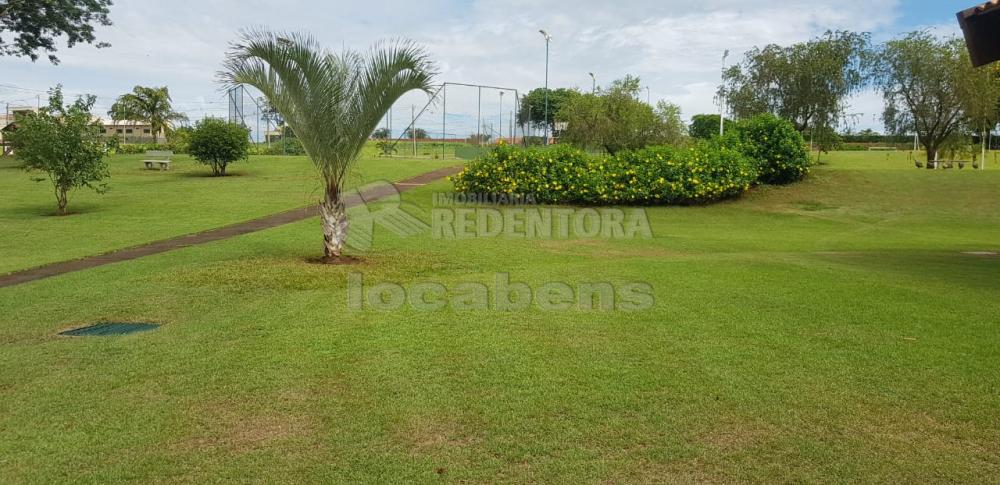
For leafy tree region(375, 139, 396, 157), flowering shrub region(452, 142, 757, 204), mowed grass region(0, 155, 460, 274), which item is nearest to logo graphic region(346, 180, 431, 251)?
mowed grass region(0, 155, 460, 274)

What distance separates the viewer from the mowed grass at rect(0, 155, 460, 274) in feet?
40.5

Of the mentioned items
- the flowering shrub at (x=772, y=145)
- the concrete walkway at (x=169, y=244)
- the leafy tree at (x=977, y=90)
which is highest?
the leafy tree at (x=977, y=90)

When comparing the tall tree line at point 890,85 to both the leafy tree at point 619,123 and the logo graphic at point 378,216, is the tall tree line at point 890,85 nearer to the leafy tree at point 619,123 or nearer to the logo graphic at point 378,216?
the leafy tree at point 619,123

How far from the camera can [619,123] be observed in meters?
29.3

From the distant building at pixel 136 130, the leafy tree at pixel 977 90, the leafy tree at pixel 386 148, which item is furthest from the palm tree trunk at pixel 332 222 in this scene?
the distant building at pixel 136 130

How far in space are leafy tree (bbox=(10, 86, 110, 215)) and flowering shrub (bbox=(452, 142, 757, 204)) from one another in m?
9.72

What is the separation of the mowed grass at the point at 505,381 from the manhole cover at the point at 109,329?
6.9 inches

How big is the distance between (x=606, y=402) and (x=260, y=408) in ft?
7.06

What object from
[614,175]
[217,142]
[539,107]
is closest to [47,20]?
[217,142]

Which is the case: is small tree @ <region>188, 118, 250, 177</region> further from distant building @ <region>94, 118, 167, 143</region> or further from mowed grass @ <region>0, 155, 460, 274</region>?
distant building @ <region>94, 118, 167, 143</region>

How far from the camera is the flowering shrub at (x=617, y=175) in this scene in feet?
65.4

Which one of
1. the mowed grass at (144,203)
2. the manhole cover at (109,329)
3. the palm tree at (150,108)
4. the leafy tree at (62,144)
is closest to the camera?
the manhole cover at (109,329)

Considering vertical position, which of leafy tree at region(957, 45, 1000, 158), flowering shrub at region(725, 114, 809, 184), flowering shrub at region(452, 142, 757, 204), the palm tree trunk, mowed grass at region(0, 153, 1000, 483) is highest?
leafy tree at region(957, 45, 1000, 158)

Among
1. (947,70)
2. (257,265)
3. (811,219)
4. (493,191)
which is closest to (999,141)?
(947,70)
